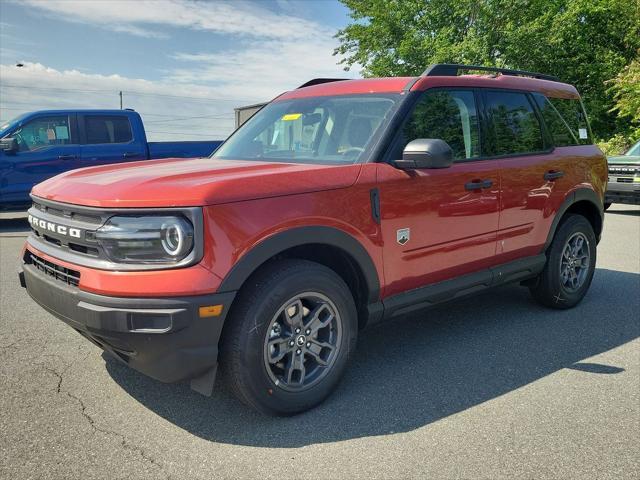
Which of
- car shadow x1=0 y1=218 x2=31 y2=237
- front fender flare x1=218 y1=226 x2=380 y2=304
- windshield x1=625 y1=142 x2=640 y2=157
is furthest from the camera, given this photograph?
windshield x1=625 y1=142 x2=640 y2=157

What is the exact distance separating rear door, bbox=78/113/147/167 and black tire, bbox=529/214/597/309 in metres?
8.19

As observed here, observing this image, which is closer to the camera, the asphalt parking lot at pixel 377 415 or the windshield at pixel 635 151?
the asphalt parking lot at pixel 377 415

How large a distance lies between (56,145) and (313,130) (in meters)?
7.94

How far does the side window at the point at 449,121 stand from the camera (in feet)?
11.5

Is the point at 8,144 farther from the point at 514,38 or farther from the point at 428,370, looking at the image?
the point at 514,38

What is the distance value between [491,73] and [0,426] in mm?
4328

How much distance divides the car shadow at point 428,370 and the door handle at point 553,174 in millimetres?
1214

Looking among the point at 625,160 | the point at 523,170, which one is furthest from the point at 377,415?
the point at 625,160

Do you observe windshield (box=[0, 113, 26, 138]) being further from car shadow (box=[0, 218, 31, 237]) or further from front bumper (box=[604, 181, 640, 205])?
front bumper (box=[604, 181, 640, 205])

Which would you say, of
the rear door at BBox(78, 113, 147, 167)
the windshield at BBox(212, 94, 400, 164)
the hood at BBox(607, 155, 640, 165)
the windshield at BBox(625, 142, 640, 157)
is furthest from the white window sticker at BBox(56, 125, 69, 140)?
the windshield at BBox(625, 142, 640, 157)

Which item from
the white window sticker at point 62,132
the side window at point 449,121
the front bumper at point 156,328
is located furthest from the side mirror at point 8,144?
the side window at point 449,121

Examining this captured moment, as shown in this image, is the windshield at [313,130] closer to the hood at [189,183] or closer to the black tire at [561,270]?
the hood at [189,183]

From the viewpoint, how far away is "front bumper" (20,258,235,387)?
2.46 meters

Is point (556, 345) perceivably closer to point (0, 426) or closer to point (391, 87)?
point (391, 87)
